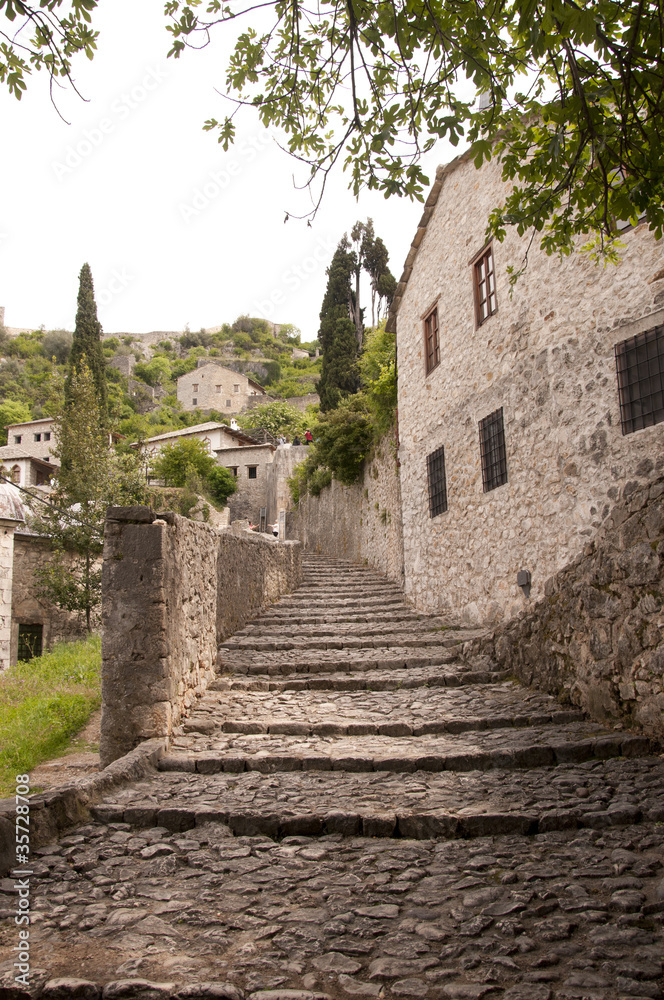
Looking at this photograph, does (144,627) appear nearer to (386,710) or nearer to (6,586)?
(386,710)

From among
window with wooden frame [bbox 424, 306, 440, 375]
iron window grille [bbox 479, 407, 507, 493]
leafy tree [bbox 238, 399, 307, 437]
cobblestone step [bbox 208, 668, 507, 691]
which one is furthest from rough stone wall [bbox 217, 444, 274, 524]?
cobblestone step [bbox 208, 668, 507, 691]

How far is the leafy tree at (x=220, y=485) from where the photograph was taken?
4112cm

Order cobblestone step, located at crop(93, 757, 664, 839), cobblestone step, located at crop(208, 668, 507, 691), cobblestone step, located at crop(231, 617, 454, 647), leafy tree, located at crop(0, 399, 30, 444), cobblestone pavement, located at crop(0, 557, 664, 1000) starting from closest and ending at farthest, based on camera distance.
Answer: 1. cobblestone pavement, located at crop(0, 557, 664, 1000)
2. cobblestone step, located at crop(93, 757, 664, 839)
3. cobblestone step, located at crop(208, 668, 507, 691)
4. cobblestone step, located at crop(231, 617, 454, 647)
5. leafy tree, located at crop(0, 399, 30, 444)

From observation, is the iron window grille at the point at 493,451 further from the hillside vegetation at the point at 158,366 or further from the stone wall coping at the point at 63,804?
the hillside vegetation at the point at 158,366

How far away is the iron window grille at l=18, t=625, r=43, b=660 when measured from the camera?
16781 millimetres

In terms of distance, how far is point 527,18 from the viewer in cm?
259

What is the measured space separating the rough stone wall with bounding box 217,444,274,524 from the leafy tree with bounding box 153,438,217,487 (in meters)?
2.63

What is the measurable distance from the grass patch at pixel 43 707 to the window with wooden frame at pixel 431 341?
7.74 metres

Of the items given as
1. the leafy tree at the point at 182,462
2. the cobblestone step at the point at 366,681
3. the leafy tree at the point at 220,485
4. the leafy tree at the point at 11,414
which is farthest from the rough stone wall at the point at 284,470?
the leafy tree at the point at 11,414

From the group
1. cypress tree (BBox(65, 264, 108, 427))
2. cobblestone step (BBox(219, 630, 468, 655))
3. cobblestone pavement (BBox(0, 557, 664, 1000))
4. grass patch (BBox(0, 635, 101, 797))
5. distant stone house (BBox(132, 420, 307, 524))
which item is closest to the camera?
cobblestone pavement (BBox(0, 557, 664, 1000))

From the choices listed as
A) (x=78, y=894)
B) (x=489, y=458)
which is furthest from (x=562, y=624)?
(x=78, y=894)

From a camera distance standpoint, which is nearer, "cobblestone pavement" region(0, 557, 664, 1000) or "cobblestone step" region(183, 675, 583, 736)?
"cobblestone pavement" region(0, 557, 664, 1000)

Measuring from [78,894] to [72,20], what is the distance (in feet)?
15.9

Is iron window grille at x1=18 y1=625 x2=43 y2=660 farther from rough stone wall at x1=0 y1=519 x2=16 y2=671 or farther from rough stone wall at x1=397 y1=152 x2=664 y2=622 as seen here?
rough stone wall at x1=397 y1=152 x2=664 y2=622
